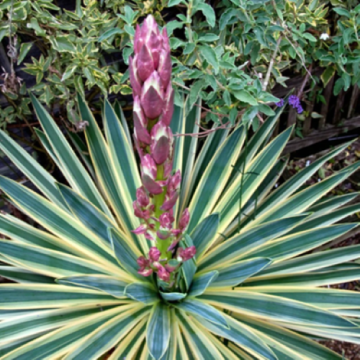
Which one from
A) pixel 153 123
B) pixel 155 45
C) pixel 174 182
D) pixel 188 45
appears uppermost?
pixel 188 45

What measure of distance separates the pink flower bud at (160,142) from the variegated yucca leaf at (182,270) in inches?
13.1

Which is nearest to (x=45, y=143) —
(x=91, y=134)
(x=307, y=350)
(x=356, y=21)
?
(x=91, y=134)

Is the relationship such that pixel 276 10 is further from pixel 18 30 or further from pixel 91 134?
pixel 18 30

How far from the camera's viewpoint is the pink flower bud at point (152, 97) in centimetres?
86

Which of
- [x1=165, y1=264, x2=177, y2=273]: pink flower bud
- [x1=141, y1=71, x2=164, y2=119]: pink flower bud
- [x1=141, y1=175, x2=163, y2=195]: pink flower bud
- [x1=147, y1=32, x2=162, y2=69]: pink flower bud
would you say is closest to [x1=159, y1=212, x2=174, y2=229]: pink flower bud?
[x1=141, y1=175, x2=163, y2=195]: pink flower bud

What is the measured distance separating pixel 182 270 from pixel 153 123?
2.04 feet

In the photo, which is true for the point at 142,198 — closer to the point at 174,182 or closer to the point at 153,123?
the point at 174,182

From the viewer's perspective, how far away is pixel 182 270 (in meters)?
1.38

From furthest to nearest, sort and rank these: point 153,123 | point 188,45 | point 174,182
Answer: point 188,45
point 174,182
point 153,123

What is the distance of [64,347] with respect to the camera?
1.29 metres

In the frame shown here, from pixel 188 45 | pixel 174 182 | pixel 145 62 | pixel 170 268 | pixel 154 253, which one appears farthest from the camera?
pixel 188 45

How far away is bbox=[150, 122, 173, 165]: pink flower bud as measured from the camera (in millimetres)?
921

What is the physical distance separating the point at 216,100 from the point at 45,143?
801mm

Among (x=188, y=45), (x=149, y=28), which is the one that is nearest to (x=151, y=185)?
(x=149, y=28)
